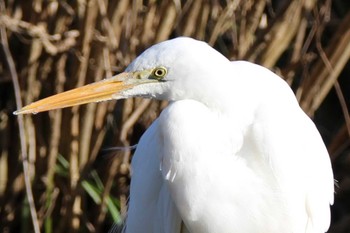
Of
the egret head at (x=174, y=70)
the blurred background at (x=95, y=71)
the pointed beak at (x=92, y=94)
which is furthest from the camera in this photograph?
the blurred background at (x=95, y=71)

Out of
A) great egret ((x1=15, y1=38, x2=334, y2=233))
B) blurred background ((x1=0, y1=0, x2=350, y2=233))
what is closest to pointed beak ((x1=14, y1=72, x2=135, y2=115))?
great egret ((x1=15, y1=38, x2=334, y2=233))

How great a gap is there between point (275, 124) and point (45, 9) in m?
1.22

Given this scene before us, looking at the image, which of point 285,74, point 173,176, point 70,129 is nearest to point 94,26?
point 70,129

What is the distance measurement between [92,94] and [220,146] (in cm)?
35

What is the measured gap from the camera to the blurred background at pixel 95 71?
3166 mm

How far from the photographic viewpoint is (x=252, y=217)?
7.62ft

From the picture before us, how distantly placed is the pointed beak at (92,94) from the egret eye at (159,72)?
0.07m

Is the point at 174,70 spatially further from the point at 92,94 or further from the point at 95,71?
the point at 95,71

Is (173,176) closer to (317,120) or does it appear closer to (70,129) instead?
(70,129)

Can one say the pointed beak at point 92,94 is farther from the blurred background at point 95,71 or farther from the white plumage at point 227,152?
the blurred background at point 95,71

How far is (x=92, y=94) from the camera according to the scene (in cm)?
234

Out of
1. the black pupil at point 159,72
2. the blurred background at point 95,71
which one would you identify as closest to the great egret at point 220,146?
the black pupil at point 159,72

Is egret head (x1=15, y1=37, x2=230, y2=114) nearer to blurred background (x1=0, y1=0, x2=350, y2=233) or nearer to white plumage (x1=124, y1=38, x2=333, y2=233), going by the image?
white plumage (x1=124, y1=38, x2=333, y2=233)

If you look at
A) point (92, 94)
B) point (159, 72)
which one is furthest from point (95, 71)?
point (159, 72)
